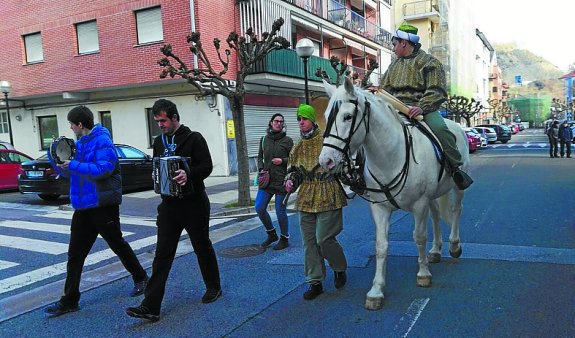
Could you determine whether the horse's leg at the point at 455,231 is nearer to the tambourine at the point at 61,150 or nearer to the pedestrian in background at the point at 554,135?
the tambourine at the point at 61,150

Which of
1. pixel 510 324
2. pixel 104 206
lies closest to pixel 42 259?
pixel 104 206

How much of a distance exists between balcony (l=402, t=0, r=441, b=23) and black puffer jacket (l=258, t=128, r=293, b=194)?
44997mm

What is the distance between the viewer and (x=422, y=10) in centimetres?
4738

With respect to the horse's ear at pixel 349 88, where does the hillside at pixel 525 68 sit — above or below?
above

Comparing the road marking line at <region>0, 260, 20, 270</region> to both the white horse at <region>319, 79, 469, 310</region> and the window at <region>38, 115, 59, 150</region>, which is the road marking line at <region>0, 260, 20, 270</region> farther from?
the window at <region>38, 115, 59, 150</region>

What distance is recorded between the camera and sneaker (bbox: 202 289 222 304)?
4.71m

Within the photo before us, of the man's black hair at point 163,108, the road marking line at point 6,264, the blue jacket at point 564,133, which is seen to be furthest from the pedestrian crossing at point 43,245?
the blue jacket at point 564,133

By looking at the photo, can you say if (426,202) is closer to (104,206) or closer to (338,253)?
(338,253)

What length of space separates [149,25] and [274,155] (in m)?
13.6

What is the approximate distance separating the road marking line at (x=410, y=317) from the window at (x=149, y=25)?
52.7 feet

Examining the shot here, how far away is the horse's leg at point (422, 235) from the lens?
4.55 m

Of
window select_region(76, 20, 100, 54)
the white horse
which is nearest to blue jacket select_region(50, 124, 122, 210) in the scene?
the white horse

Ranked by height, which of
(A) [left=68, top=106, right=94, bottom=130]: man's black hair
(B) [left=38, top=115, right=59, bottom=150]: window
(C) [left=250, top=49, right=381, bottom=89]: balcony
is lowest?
(A) [left=68, top=106, right=94, bottom=130]: man's black hair

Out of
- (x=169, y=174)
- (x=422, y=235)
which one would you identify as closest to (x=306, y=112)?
(x=169, y=174)
